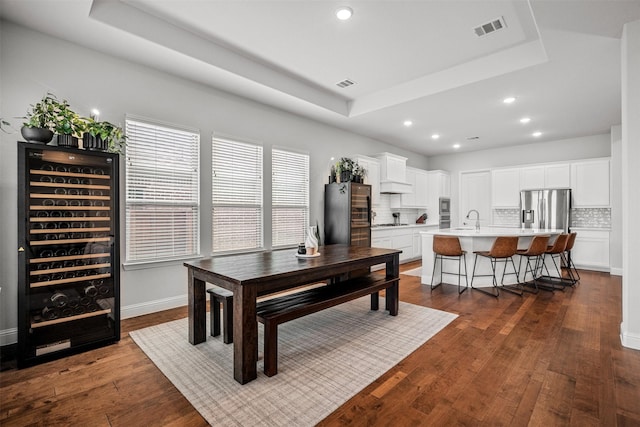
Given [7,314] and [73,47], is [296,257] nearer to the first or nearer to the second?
[7,314]

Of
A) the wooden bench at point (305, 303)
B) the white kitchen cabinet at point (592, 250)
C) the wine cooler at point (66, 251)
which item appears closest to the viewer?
the wooden bench at point (305, 303)

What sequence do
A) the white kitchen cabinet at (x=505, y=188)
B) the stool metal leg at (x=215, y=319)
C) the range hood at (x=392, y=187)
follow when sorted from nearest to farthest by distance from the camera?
the stool metal leg at (x=215, y=319) → the range hood at (x=392, y=187) → the white kitchen cabinet at (x=505, y=188)

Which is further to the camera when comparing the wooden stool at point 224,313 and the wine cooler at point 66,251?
the wooden stool at point 224,313

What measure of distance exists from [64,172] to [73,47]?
58.1 inches

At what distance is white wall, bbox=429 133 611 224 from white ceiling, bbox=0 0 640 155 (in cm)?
171

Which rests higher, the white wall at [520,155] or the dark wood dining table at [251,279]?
the white wall at [520,155]

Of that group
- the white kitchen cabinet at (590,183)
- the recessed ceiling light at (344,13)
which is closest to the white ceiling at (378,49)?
the recessed ceiling light at (344,13)

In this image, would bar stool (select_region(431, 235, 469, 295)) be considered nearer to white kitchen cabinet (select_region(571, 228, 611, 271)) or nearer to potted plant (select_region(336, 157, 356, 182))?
potted plant (select_region(336, 157, 356, 182))

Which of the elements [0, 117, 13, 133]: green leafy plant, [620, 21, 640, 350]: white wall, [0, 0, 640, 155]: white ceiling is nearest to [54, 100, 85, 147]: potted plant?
[0, 117, 13, 133]: green leafy plant

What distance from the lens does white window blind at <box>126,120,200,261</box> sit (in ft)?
11.5

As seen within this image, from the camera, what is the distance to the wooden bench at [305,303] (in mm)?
2246

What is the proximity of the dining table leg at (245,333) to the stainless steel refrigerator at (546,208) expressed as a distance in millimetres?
7082

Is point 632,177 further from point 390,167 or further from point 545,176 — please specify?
point 545,176

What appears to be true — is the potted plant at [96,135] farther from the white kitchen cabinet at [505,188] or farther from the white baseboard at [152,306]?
the white kitchen cabinet at [505,188]
